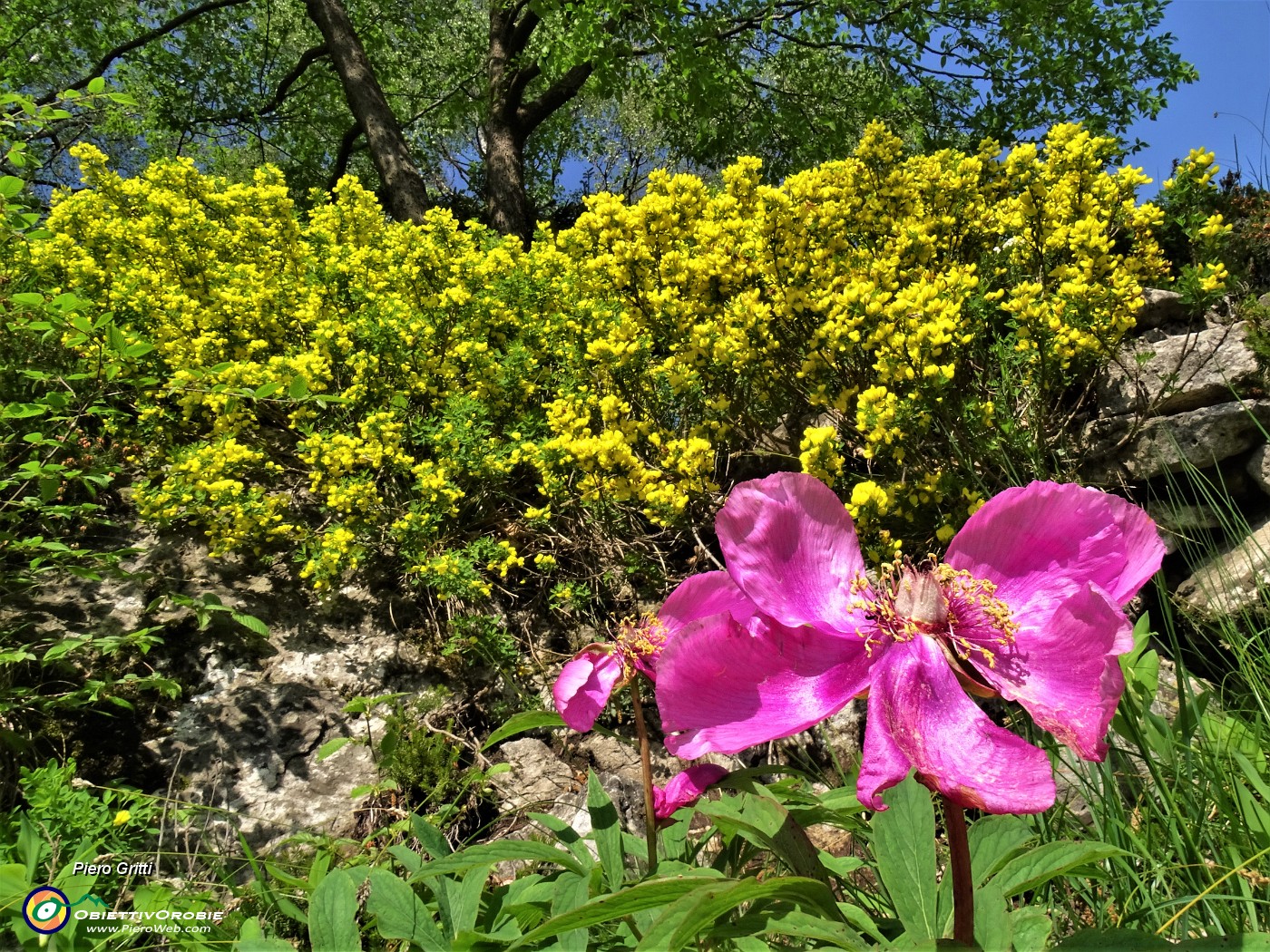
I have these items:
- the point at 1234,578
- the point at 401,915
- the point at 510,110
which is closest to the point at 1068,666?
the point at 401,915

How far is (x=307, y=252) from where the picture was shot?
4.73m

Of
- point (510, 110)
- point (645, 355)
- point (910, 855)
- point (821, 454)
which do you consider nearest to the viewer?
point (910, 855)

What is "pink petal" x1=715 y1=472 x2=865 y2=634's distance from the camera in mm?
711

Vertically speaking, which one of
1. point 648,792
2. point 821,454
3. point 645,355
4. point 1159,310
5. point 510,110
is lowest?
point 648,792

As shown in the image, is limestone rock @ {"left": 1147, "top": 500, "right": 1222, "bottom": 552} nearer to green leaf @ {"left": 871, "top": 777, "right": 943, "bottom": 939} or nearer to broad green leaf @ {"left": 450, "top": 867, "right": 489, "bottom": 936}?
green leaf @ {"left": 871, "top": 777, "right": 943, "bottom": 939}

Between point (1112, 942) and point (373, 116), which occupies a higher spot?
point (373, 116)

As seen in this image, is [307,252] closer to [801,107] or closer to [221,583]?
[221,583]

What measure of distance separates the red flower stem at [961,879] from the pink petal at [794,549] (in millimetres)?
181

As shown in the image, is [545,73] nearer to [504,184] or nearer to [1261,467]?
[504,184]

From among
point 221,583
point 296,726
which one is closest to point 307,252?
point 221,583

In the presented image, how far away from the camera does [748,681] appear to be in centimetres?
68

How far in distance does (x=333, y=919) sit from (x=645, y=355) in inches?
102

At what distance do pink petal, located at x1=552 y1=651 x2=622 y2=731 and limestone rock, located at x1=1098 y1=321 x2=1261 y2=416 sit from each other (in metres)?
2.91

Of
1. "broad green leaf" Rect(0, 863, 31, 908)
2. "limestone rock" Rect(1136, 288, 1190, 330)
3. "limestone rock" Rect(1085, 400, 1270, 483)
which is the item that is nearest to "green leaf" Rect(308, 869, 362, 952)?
"broad green leaf" Rect(0, 863, 31, 908)
